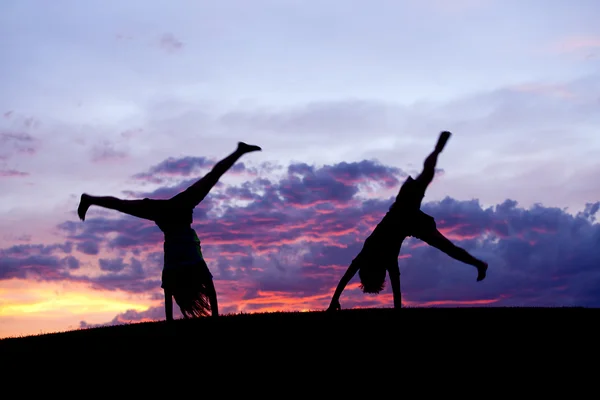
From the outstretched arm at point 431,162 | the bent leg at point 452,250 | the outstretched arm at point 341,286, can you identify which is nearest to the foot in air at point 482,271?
the bent leg at point 452,250

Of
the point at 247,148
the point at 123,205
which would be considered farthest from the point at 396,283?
the point at 123,205

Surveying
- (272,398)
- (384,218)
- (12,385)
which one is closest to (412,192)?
(384,218)

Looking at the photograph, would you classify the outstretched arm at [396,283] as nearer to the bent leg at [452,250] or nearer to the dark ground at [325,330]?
the dark ground at [325,330]

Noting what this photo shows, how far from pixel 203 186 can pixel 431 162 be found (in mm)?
4675

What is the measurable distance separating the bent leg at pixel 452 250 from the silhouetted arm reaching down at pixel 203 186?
167 inches

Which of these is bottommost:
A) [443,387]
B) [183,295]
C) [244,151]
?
[443,387]

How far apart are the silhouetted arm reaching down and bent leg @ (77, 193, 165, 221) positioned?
0.44 meters

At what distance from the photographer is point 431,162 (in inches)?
581

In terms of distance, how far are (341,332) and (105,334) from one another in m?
5.39

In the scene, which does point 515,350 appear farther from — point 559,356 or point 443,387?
point 443,387

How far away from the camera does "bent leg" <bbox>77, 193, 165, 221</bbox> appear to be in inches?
539

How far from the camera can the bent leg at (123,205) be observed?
13703mm

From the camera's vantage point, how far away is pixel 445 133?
48.7 ft

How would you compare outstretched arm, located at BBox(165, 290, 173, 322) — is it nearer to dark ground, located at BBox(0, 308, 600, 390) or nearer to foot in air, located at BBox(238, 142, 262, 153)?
dark ground, located at BBox(0, 308, 600, 390)
